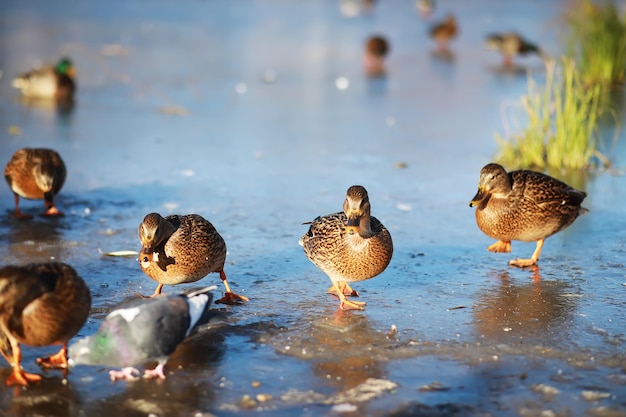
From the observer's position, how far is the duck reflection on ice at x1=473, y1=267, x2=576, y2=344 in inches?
195

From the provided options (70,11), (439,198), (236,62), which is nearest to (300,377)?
(439,198)

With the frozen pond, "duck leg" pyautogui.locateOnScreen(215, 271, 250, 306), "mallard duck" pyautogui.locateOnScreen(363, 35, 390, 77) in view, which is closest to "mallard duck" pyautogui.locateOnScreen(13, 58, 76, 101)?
the frozen pond

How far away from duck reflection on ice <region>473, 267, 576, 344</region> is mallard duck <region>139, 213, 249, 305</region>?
56.5 inches

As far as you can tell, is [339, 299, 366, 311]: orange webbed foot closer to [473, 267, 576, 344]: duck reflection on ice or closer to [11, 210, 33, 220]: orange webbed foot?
[473, 267, 576, 344]: duck reflection on ice

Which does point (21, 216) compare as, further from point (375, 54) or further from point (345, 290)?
point (375, 54)

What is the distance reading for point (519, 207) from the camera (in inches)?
243

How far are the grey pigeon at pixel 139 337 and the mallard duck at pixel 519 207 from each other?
2.44m

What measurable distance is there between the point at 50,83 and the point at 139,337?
896 centimetres

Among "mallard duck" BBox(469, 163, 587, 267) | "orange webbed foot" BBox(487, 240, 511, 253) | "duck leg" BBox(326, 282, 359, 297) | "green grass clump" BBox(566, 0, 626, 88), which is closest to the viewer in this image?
"duck leg" BBox(326, 282, 359, 297)

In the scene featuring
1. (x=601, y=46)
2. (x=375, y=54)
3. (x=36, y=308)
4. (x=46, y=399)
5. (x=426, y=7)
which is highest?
(x=426, y=7)

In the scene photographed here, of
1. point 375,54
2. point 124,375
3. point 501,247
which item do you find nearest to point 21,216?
point 124,375

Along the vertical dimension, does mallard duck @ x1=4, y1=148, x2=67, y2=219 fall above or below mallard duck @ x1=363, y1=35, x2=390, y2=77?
below

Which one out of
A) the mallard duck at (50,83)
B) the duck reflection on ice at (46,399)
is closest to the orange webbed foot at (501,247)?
the duck reflection on ice at (46,399)

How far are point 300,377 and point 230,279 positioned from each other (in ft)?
5.36
